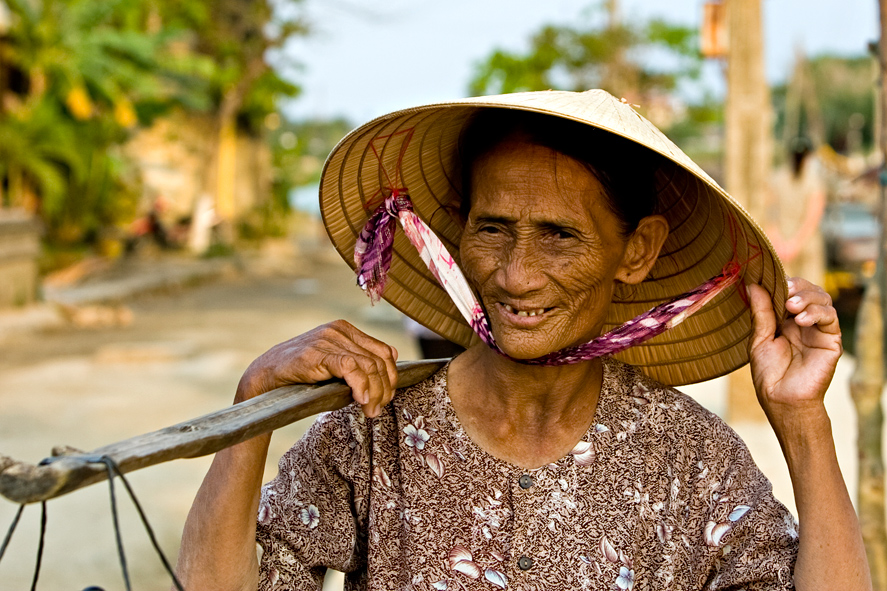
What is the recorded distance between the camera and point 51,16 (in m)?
13.7

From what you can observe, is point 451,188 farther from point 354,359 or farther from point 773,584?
point 773,584

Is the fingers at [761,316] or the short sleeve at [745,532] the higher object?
the fingers at [761,316]

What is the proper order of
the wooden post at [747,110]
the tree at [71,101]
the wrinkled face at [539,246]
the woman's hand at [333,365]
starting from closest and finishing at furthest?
the woman's hand at [333,365], the wrinkled face at [539,246], the wooden post at [747,110], the tree at [71,101]

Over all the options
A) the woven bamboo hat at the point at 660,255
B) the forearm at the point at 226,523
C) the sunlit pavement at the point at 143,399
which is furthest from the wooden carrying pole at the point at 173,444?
the sunlit pavement at the point at 143,399

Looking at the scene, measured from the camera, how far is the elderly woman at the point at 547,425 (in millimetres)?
1631

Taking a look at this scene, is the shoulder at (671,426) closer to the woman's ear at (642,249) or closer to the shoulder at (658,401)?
the shoulder at (658,401)

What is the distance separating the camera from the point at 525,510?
1729 millimetres

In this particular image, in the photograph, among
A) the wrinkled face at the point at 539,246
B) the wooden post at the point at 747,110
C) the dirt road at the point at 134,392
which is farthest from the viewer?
the wooden post at the point at 747,110

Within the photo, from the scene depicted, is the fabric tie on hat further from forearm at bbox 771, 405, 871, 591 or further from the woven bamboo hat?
forearm at bbox 771, 405, 871, 591

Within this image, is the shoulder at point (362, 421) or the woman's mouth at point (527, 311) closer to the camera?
the woman's mouth at point (527, 311)

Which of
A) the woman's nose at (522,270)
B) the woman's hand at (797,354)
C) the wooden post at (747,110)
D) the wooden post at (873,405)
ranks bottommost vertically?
the wooden post at (873,405)

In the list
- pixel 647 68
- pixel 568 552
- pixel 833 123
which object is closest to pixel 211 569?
pixel 568 552

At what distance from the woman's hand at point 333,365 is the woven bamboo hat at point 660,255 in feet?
1.28

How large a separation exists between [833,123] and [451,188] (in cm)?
5454
